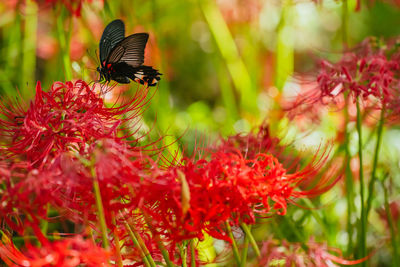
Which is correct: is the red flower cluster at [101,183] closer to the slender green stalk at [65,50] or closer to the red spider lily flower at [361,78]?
the red spider lily flower at [361,78]

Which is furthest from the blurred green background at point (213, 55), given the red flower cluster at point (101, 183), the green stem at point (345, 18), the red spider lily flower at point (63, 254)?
the red spider lily flower at point (63, 254)

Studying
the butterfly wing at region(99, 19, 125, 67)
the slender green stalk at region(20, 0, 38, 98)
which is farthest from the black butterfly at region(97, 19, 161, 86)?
the slender green stalk at region(20, 0, 38, 98)

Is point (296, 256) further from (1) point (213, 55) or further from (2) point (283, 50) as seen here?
(1) point (213, 55)

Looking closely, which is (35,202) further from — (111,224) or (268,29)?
(268,29)

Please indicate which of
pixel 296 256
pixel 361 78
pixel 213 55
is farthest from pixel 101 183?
pixel 213 55

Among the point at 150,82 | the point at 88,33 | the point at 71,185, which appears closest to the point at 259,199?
the point at 71,185

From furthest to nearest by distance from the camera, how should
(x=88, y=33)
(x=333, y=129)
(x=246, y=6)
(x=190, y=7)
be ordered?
(x=190, y=7) → (x=246, y=6) → (x=333, y=129) → (x=88, y=33)
